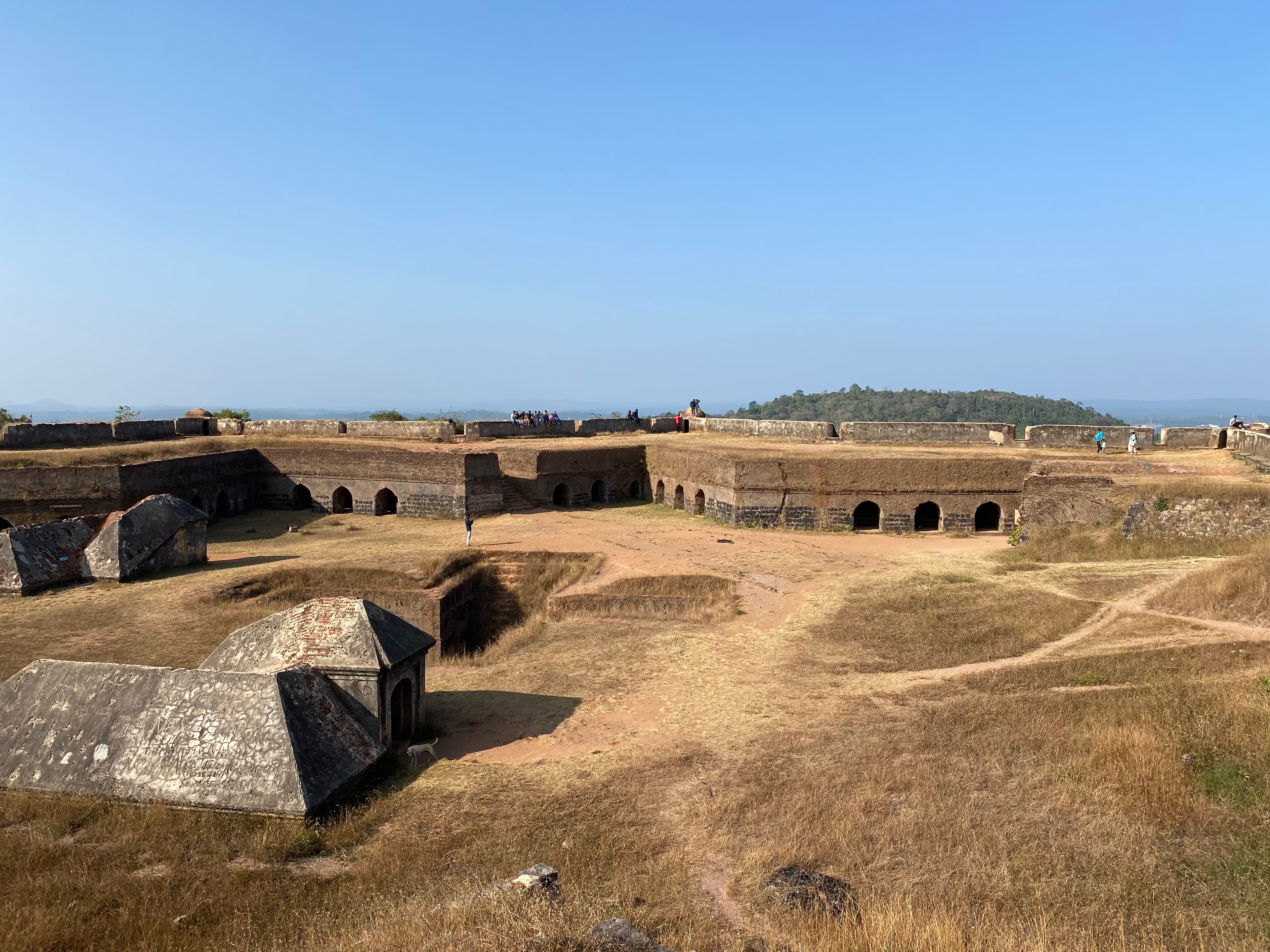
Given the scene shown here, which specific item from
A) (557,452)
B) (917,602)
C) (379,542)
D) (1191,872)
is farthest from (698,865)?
(557,452)

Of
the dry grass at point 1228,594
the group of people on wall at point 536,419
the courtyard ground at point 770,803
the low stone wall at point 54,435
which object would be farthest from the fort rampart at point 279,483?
the dry grass at point 1228,594

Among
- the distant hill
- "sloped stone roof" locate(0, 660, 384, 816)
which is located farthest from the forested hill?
"sloped stone roof" locate(0, 660, 384, 816)

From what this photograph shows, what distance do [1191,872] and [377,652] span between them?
7.29 meters

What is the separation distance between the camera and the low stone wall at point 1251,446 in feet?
57.4

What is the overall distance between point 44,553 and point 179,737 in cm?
1105

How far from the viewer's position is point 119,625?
13562mm

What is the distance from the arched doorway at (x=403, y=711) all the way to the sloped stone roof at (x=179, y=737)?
138cm

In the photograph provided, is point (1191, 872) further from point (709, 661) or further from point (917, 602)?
point (917, 602)

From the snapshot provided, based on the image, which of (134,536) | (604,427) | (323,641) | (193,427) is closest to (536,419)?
(604,427)

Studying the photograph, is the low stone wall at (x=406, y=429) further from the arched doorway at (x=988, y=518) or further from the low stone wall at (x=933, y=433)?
the arched doorway at (x=988, y=518)

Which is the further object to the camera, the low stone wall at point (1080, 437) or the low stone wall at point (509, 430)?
the low stone wall at point (509, 430)

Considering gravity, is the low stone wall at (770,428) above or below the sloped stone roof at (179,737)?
above

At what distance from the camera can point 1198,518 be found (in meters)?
15.2

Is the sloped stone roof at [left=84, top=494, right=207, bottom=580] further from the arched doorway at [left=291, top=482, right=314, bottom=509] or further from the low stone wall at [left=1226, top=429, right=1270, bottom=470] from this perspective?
the low stone wall at [left=1226, top=429, right=1270, bottom=470]
